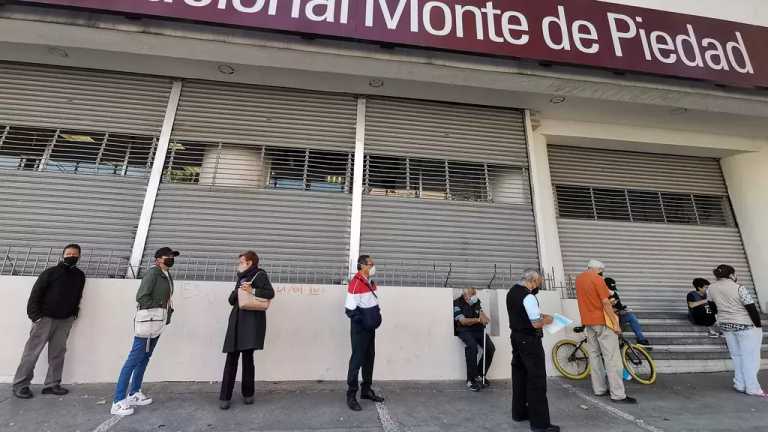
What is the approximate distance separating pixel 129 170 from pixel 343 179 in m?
3.54

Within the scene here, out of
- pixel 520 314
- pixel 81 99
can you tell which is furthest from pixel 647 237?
pixel 81 99

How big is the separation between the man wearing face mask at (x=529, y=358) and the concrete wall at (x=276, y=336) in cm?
164

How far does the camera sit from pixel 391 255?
19.3 feet

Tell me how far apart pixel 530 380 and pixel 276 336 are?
131 inches

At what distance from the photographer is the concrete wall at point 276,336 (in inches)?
180

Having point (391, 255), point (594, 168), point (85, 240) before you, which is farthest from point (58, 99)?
point (594, 168)

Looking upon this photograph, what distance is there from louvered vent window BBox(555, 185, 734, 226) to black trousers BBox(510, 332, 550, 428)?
4.87 meters

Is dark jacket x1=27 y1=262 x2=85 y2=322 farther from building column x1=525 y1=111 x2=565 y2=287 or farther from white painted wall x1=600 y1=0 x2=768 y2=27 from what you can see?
white painted wall x1=600 y1=0 x2=768 y2=27

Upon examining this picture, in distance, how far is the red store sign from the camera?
16.5 ft

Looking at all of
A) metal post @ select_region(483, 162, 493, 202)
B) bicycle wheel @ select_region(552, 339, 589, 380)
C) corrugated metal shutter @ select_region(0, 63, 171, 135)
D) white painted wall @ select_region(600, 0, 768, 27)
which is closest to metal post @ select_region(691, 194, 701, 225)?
white painted wall @ select_region(600, 0, 768, 27)

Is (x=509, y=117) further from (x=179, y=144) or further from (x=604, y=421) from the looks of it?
(x=179, y=144)

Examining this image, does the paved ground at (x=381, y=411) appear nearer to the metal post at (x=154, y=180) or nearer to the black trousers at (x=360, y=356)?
the black trousers at (x=360, y=356)

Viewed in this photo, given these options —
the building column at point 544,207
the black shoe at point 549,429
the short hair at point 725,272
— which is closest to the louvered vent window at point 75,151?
the black shoe at point 549,429

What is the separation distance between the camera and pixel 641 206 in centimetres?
787
